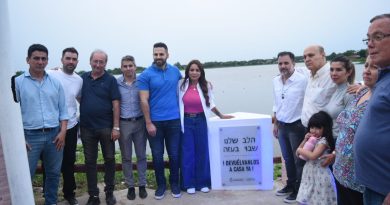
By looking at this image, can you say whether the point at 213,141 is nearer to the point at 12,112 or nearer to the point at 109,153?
the point at 109,153

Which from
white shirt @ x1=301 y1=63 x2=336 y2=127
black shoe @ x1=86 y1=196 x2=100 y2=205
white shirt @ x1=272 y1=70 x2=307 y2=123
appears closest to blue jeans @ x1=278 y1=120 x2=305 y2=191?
white shirt @ x1=272 y1=70 x2=307 y2=123

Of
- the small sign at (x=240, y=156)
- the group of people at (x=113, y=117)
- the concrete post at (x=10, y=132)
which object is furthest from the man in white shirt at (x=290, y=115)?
the concrete post at (x=10, y=132)

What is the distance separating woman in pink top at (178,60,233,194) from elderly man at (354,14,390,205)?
113 inches

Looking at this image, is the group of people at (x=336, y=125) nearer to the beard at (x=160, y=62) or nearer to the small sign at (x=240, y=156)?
the small sign at (x=240, y=156)

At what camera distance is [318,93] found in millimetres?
3916

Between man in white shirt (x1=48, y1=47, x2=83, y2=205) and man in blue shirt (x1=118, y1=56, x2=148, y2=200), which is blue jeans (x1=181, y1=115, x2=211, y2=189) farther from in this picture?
man in white shirt (x1=48, y1=47, x2=83, y2=205)

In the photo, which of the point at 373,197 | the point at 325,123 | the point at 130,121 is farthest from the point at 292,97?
the point at 373,197

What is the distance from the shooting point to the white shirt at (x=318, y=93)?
12.7ft

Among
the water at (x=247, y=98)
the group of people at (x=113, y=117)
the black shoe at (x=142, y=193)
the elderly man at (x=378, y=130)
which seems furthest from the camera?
the water at (x=247, y=98)

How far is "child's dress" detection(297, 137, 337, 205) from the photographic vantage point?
362cm

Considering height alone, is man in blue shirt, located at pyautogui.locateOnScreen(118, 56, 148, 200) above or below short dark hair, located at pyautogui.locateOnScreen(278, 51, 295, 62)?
below

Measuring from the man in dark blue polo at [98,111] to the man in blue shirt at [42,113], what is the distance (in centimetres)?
29

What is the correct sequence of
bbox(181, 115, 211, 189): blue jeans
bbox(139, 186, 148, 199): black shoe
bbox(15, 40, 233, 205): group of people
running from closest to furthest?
bbox(15, 40, 233, 205): group of people < bbox(139, 186, 148, 199): black shoe < bbox(181, 115, 211, 189): blue jeans

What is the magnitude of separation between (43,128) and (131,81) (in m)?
1.27
